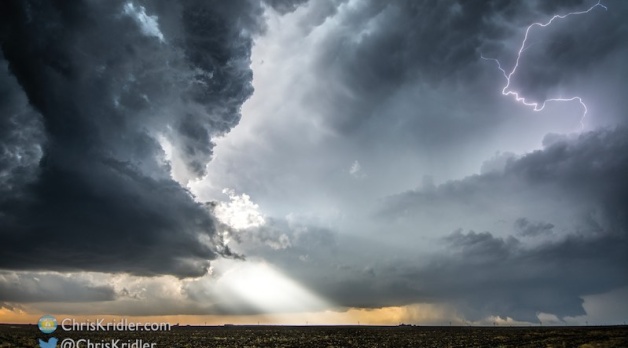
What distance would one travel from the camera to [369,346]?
90062 millimetres

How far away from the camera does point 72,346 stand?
74062 mm

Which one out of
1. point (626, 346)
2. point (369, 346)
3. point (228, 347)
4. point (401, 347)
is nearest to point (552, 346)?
point (626, 346)

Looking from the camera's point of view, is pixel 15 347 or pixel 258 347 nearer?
pixel 15 347

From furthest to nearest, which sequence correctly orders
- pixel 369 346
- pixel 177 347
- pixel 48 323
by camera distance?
pixel 369 346
pixel 177 347
pixel 48 323

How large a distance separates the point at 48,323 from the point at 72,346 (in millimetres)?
27859

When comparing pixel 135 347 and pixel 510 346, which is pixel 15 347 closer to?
pixel 135 347

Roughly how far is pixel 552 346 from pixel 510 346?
7.71 m

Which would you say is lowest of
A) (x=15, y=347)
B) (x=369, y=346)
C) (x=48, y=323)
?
(x=369, y=346)

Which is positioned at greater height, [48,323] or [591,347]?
[48,323]

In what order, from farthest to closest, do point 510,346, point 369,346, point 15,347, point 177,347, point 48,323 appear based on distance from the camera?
1. point 369,346
2. point 177,347
3. point 510,346
4. point 15,347
5. point 48,323

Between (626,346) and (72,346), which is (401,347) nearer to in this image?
(626,346)

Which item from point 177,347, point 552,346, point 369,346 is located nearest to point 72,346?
point 177,347

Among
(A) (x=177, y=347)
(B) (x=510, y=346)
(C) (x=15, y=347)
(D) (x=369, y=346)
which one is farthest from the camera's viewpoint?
(D) (x=369, y=346)

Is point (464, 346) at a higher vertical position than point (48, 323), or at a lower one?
lower
